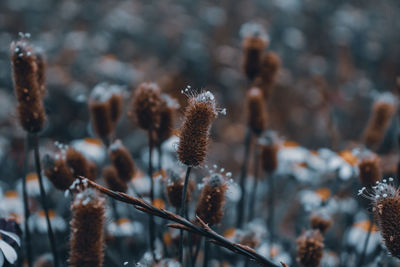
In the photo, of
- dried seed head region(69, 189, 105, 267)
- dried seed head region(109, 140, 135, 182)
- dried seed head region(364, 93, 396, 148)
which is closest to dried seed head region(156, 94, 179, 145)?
dried seed head region(109, 140, 135, 182)

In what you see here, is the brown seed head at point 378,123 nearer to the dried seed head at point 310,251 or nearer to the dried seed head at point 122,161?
the dried seed head at point 310,251

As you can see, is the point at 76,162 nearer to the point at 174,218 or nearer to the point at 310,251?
the point at 174,218

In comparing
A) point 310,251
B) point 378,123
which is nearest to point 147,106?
point 310,251

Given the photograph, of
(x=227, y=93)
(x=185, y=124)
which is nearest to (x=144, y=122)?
(x=185, y=124)

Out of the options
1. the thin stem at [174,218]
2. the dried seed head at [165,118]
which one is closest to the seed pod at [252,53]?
the dried seed head at [165,118]

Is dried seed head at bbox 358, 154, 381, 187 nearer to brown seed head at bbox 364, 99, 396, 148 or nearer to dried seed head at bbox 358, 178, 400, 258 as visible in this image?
dried seed head at bbox 358, 178, 400, 258
